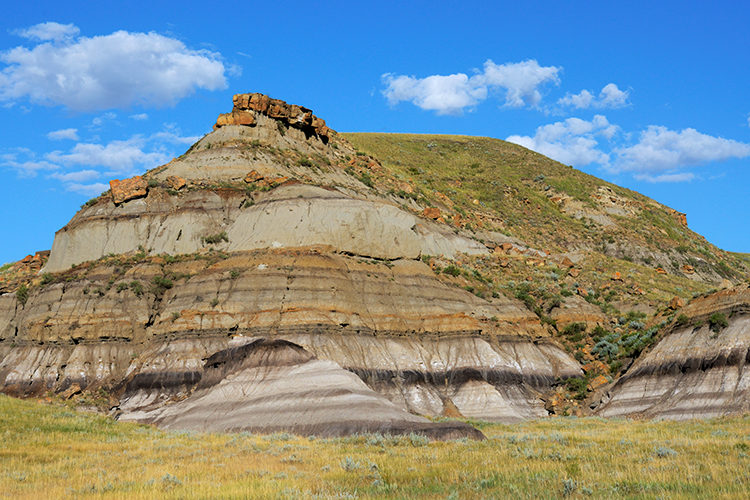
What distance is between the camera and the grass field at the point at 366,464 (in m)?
16.5

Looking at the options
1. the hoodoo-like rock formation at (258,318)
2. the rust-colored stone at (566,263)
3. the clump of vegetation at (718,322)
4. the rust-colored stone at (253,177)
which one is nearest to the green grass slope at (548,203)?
the rust-colored stone at (566,263)

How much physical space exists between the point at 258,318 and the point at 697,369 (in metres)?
29.1

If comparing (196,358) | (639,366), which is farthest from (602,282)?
(196,358)

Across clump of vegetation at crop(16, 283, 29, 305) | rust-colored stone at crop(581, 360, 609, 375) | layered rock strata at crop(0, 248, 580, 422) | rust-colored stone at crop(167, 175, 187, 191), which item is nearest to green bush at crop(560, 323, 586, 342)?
layered rock strata at crop(0, 248, 580, 422)

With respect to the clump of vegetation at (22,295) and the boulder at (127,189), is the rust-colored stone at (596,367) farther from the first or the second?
the clump of vegetation at (22,295)

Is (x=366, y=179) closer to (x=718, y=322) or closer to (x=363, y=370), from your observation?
(x=363, y=370)

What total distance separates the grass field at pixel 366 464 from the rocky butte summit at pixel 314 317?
624cm

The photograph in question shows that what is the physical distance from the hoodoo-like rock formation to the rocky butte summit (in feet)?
0.55

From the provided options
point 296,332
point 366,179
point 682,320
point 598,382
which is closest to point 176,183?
point 366,179

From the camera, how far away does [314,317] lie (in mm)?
49406

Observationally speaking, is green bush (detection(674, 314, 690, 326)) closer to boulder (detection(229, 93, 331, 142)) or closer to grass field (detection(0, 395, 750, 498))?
grass field (detection(0, 395, 750, 498))

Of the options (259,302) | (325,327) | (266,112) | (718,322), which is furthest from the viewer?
(266,112)

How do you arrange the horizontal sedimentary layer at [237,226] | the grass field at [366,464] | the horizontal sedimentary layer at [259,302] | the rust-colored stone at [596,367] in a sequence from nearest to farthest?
1. the grass field at [366,464]
2. the horizontal sedimentary layer at [259,302]
3. the rust-colored stone at [596,367]
4. the horizontal sedimentary layer at [237,226]

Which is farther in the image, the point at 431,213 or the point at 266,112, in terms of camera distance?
the point at 431,213
